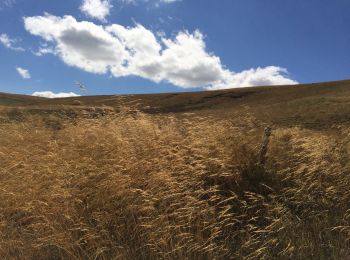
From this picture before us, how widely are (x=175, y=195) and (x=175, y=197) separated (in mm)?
78

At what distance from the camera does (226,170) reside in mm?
6180

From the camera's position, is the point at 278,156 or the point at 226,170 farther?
the point at 278,156

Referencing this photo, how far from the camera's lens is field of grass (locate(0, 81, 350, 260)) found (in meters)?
4.86

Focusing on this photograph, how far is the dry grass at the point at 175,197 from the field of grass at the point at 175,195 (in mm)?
17

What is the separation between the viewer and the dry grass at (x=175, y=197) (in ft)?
15.9

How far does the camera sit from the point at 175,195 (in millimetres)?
5328

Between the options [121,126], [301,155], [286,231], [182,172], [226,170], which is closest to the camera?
[286,231]

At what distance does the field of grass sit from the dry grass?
0.06 ft

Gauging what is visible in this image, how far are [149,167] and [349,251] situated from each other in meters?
2.61

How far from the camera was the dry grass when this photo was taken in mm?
4859

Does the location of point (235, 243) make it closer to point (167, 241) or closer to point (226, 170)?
point (167, 241)

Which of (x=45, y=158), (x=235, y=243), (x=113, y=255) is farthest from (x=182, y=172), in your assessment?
(x=45, y=158)

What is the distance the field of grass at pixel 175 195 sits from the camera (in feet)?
16.0

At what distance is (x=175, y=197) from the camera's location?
540 centimetres
